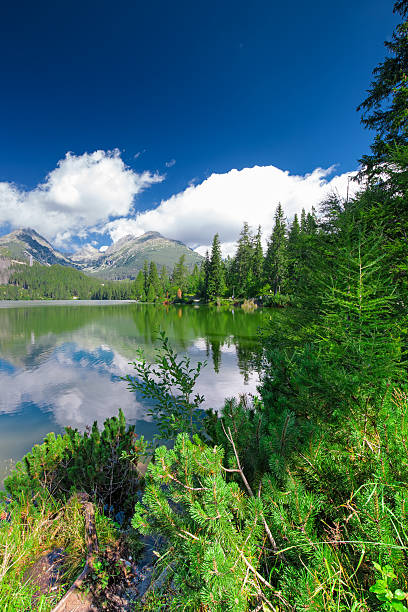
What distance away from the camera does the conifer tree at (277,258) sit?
5091cm

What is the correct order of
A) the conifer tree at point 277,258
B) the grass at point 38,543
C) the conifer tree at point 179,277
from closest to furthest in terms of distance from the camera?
the grass at point 38,543 < the conifer tree at point 277,258 < the conifer tree at point 179,277

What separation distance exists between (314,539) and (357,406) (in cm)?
92

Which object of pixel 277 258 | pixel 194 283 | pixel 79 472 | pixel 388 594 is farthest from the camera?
pixel 194 283

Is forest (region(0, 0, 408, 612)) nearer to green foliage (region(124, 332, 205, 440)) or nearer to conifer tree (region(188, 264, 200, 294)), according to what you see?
green foliage (region(124, 332, 205, 440))

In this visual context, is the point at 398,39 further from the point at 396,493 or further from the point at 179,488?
the point at 179,488

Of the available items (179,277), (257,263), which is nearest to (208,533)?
(257,263)

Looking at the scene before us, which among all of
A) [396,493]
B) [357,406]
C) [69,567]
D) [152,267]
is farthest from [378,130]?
[152,267]

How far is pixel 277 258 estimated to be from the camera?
51.3 m

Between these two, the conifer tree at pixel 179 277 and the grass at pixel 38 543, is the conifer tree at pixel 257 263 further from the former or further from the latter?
the grass at pixel 38 543

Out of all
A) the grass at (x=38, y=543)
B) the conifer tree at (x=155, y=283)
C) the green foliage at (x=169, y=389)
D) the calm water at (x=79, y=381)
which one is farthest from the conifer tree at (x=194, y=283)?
the grass at (x=38, y=543)

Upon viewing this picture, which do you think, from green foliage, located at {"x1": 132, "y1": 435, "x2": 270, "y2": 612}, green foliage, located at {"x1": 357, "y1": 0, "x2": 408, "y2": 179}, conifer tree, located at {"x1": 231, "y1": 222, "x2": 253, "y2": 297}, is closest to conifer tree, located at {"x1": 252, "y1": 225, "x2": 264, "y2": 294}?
conifer tree, located at {"x1": 231, "y1": 222, "x2": 253, "y2": 297}

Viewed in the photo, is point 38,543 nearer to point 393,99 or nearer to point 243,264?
point 393,99

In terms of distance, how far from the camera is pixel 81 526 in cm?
285

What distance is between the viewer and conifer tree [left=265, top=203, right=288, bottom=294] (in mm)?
50906
